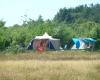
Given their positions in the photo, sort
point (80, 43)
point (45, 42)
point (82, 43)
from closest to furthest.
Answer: point (45, 42)
point (80, 43)
point (82, 43)

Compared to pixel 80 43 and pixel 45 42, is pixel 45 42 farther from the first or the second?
pixel 80 43

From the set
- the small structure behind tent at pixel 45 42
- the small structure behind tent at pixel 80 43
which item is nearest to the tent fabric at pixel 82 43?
the small structure behind tent at pixel 80 43

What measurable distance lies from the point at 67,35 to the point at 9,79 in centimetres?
3989

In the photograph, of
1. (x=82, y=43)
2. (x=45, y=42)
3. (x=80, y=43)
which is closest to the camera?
(x=45, y=42)

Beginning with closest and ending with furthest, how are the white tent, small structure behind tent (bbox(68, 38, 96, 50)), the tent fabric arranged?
1. the white tent
2. small structure behind tent (bbox(68, 38, 96, 50))
3. the tent fabric

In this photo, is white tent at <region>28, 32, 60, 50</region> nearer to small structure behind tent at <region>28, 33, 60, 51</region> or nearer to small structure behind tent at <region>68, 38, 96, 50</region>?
small structure behind tent at <region>28, 33, 60, 51</region>

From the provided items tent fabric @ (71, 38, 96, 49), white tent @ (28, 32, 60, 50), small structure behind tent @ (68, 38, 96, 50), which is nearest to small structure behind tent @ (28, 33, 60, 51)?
white tent @ (28, 32, 60, 50)

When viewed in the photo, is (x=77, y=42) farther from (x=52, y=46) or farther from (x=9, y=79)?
(x=9, y=79)

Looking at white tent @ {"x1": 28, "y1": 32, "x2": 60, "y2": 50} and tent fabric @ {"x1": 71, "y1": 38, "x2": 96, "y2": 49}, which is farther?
tent fabric @ {"x1": 71, "y1": 38, "x2": 96, "y2": 49}

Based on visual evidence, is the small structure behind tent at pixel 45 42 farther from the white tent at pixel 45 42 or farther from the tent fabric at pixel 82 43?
the tent fabric at pixel 82 43

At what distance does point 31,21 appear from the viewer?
216 ft

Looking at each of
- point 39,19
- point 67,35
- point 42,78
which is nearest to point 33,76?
point 42,78

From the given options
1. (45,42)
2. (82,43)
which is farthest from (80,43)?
(45,42)

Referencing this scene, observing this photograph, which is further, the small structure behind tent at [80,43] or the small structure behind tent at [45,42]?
the small structure behind tent at [80,43]
